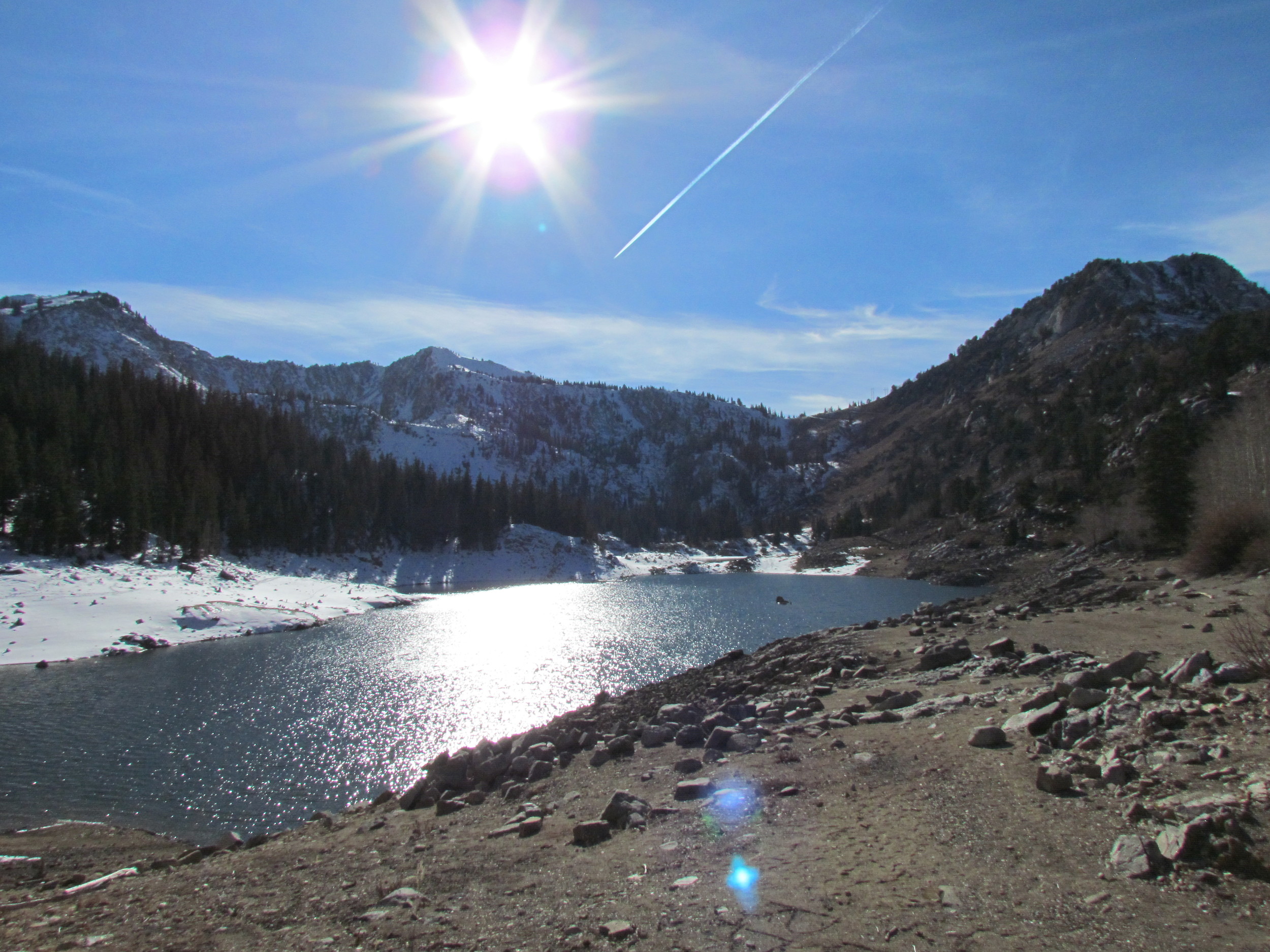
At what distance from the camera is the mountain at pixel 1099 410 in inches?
3113

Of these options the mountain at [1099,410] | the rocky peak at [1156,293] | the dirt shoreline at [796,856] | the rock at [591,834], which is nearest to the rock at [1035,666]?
the dirt shoreline at [796,856]

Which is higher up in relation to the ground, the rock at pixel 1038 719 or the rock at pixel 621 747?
the rock at pixel 1038 719

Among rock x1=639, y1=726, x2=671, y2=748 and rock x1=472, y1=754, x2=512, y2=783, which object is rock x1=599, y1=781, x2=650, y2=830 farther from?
rock x1=472, y1=754, x2=512, y2=783

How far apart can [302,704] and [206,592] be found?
3411 cm

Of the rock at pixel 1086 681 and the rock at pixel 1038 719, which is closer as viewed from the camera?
the rock at pixel 1038 719

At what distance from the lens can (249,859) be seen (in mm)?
12445

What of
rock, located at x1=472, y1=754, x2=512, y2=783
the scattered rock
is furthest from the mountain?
rock, located at x1=472, y1=754, x2=512, y2=783

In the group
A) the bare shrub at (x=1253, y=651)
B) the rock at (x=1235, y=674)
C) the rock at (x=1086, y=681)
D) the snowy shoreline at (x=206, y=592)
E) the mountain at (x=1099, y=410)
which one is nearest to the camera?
the bare shrub at (x=1253, y=651)

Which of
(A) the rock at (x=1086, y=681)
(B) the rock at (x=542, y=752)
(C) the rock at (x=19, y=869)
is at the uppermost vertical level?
(A) the rock at (x=1086, y=681)

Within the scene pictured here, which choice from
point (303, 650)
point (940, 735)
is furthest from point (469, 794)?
point (303, 650)

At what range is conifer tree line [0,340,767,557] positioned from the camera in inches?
2418

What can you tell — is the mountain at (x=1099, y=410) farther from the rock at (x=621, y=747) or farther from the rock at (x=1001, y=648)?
the rock at (x=621, y=747)

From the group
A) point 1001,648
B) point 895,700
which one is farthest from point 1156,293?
point 895,700

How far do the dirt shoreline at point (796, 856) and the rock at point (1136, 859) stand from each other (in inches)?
4.0
